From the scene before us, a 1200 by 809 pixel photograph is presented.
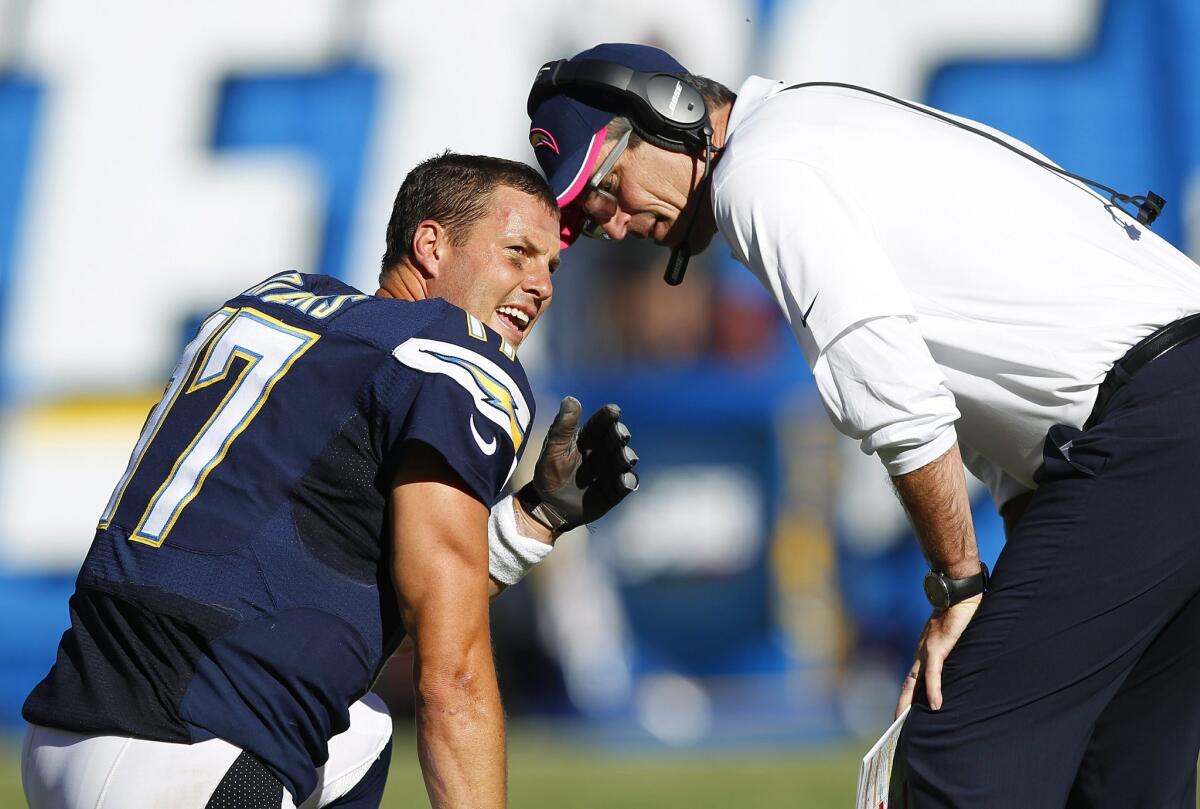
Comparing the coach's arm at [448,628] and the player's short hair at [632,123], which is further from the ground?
the player's short hair at [632,123]

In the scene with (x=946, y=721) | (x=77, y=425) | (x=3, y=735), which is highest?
(x=946, y=721)

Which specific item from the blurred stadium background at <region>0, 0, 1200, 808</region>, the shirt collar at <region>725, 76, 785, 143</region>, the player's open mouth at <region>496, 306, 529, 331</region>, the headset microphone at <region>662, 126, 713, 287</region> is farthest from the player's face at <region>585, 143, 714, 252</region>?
the blurred stadium background at <region>0, 0, 1200, 808</region>

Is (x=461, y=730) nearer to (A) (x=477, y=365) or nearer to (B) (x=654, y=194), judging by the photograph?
(A) (x=477, y=365)

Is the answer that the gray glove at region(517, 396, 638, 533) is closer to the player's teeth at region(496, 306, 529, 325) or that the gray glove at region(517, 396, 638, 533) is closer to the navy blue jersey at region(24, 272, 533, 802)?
the player's teeth at region(496, 306, 529, 325)

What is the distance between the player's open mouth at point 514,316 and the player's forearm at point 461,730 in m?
0.75

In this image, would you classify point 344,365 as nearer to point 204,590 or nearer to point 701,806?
point 204,590

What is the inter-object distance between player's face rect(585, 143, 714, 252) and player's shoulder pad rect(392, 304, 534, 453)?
82cm

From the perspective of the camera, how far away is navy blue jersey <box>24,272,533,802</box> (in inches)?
78.5

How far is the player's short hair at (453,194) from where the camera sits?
2.54 metres

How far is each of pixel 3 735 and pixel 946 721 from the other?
726 centimetres

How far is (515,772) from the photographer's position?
6.12 metres

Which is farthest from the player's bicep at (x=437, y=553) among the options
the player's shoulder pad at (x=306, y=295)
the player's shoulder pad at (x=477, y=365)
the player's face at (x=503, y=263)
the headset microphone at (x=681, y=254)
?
the headset microphone at (x=681, y=254)

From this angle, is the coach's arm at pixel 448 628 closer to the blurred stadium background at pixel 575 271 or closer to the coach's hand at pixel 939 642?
the coach's hand at pixel 939 642

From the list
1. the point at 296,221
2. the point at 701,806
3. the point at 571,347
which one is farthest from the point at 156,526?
the point at 296,221
